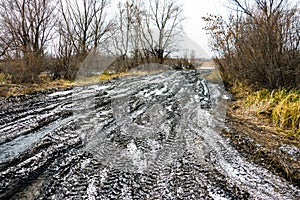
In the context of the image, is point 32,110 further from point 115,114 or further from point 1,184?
point 1,184

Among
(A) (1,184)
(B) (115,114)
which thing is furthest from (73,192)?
(B) (115,114)

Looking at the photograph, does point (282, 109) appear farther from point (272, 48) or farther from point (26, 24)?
point (26, 24)

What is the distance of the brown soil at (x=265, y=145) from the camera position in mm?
2394

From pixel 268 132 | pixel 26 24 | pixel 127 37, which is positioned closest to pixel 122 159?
pixel 268 132

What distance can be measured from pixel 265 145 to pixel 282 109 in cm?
139

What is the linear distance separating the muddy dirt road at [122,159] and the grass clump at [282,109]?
2.99 feet

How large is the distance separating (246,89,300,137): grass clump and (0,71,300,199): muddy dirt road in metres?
0.91

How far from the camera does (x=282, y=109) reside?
4066 millimetres

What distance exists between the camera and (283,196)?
6.03ft

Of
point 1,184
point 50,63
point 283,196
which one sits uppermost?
point 50,63

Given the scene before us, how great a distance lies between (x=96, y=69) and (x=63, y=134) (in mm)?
10605

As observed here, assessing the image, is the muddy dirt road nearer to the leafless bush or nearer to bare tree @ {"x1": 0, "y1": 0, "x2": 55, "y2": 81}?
the leafless bush

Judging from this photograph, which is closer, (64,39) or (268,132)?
(268,132)

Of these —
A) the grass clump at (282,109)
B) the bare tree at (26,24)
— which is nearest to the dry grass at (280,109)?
the grass clump at (282,109)
